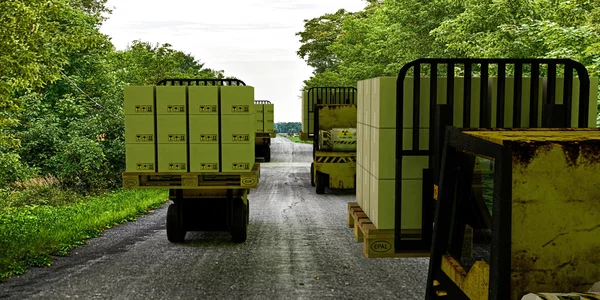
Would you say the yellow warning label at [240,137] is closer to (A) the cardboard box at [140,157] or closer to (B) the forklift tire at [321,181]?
(A) the cardboard box at [140,157]

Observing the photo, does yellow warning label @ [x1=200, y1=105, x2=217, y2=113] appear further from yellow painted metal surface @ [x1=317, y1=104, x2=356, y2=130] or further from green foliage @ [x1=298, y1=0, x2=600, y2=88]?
yellow painted metal surface @ [x1=317, y1=104, x2=356, y2=130]

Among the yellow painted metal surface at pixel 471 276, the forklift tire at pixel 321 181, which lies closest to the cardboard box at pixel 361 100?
the yellow painted metal surface at pixel 471 276

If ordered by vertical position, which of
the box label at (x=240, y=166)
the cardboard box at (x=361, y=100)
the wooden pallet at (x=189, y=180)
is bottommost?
the wooden pallet at (x=189, y=180)

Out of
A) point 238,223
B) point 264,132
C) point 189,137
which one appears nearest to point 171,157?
point 189,137

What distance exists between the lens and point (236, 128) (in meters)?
10.5

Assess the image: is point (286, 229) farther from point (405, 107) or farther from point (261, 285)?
point (405, 107)

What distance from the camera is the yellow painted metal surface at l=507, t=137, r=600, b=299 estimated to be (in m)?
2.79

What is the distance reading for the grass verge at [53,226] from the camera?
935cm

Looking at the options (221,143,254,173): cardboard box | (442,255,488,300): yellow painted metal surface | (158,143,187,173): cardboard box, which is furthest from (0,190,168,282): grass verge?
(442,255,488,300): yellow painted metal surface

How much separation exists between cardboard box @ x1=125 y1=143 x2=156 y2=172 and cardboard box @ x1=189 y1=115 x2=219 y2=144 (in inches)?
30.3

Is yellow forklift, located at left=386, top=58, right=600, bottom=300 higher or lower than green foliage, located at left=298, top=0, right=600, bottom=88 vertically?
lower

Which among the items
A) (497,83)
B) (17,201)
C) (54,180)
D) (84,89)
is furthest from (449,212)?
(84,89)

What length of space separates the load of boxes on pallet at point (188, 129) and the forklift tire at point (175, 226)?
943 mm

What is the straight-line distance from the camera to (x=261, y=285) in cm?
812
